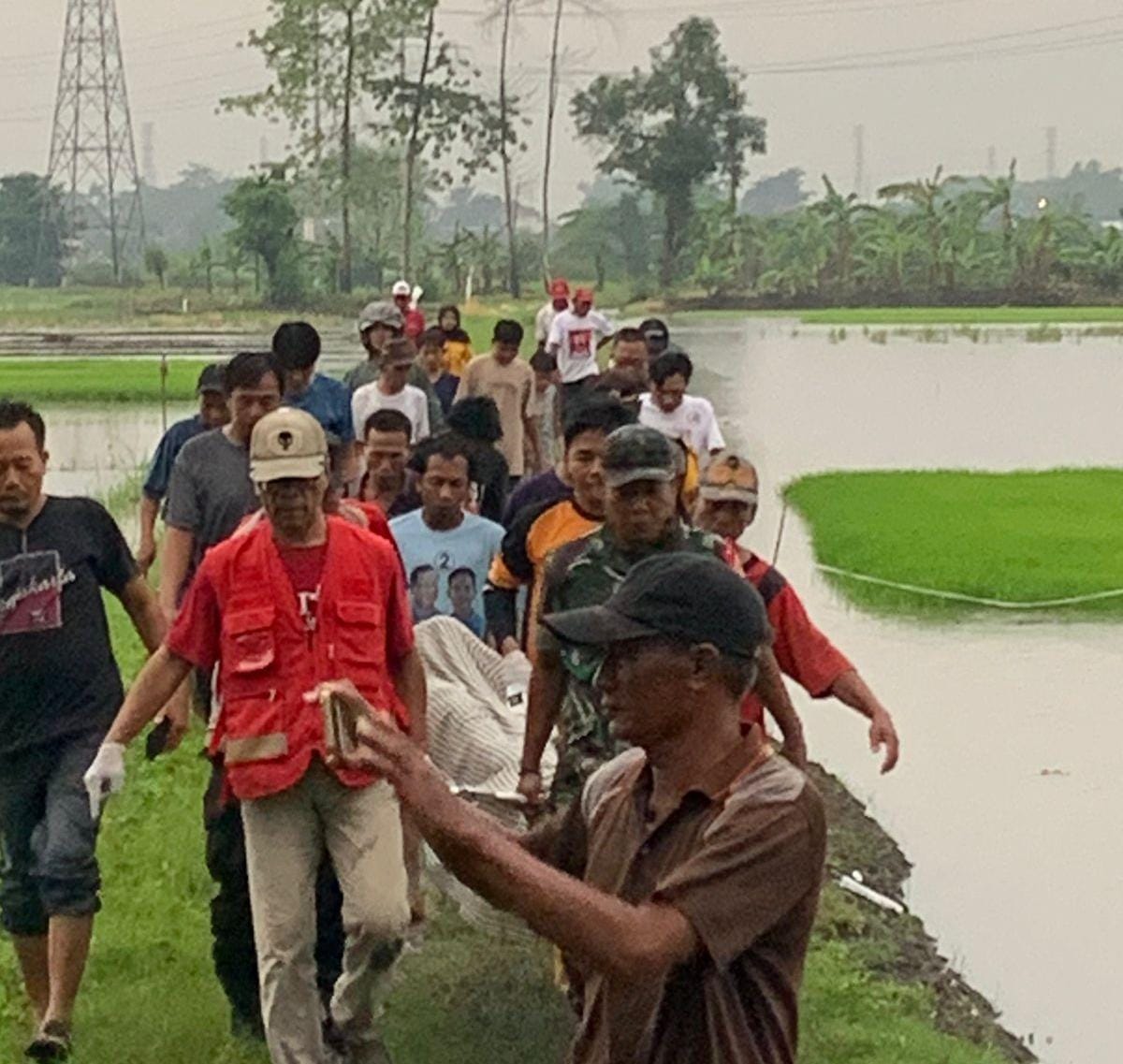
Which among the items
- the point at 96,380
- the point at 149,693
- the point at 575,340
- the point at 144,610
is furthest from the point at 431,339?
the point at 96,380

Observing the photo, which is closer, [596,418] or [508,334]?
[596,418]

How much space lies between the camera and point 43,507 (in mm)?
5996

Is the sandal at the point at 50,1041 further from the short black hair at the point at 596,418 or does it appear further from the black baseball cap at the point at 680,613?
the black baseball cap at the point at 680,613

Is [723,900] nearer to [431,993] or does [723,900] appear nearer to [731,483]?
[731,483]

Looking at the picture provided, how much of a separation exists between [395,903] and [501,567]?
131 cm

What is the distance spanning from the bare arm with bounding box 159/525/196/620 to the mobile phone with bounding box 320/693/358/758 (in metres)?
3.97

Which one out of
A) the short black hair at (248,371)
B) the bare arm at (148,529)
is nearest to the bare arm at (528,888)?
the short black hair at (248,371)

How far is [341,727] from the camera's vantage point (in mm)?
2672

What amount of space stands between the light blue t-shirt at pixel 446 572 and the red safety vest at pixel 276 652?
1.62 metres

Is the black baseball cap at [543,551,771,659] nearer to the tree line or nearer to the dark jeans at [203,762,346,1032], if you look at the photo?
the dark jeans at [203,762,346,1032]

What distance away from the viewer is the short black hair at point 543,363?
49.9 ft

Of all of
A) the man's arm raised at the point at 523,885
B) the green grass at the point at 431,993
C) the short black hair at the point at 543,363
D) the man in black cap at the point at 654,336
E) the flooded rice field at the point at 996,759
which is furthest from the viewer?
the short black hair at the point at 543,363

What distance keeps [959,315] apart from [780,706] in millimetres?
61323

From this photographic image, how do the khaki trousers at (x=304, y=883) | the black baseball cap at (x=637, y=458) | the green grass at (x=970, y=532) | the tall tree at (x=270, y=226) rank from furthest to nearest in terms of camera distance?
the tall tree at (x=270, y=226)
the green grass at (x=970, y=532)
the khaki trousers at (x=304, y=883)
the black baseball cap at (x=637, y=458)
